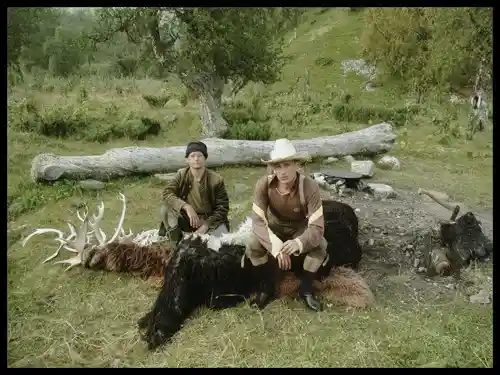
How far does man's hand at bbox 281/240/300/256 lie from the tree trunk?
7641 mm

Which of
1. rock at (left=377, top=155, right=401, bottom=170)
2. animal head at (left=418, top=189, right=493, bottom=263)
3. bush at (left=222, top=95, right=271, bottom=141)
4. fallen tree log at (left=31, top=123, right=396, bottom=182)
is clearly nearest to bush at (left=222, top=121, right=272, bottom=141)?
bush at (left=222, top=95, right=271, bottom=141)

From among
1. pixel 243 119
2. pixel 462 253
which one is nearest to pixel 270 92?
pixel 243 119

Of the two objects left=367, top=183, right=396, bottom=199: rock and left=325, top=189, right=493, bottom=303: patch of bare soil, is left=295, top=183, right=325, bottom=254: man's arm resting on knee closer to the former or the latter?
left=325, top=189, right=493, bottom=303: patch of bare soil

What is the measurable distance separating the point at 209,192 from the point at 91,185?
11.7 ft

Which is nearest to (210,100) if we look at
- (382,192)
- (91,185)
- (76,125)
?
(76,125)

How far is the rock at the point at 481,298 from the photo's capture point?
13.8 feet

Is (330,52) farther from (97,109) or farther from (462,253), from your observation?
(462,253)

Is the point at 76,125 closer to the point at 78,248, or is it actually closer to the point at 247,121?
the point at 247,121

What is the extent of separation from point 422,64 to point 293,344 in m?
14.4

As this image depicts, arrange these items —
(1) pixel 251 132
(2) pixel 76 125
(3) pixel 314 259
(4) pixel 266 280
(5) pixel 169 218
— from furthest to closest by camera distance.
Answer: (2) pixel 76 125, (1) pixel 251 132, (5) pixel 169 218, (4) pixel 266 280, (3) pixel 314 259

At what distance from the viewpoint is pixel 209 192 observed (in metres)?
4.88

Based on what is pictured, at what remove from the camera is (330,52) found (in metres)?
24.9

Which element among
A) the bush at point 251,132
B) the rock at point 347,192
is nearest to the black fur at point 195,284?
the rock at point 347,192

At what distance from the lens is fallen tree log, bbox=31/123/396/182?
7832 mm
